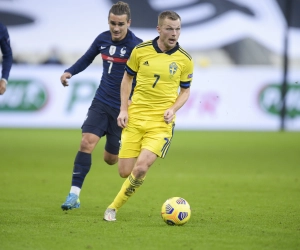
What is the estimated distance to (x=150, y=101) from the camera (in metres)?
7.74

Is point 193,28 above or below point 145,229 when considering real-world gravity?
above

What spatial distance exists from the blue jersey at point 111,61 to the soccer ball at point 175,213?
189 cm

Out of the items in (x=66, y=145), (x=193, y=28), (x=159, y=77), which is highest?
(x=193, y=28)

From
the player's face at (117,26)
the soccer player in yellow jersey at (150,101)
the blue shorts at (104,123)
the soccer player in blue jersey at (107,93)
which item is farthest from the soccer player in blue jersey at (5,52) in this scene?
the soccer player in yellow jersey at (150,101)

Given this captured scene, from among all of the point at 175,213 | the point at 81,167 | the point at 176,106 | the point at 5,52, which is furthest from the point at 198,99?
the point at 175,213

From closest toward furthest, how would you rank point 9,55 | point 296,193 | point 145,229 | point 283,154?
1. point 145,229
2. point 9,55
3. point 296,193
4. point 283,154

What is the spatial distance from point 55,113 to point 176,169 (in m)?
9.73

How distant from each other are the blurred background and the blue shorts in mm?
13634

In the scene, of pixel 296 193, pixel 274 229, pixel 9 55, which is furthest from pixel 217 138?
pixel 274 229

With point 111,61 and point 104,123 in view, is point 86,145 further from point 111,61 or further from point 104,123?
point 111,61

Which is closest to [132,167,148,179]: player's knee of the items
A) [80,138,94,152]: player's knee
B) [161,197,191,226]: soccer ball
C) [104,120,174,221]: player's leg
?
[104,120,174,221]: player's leg

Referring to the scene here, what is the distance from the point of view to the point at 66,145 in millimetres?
17953

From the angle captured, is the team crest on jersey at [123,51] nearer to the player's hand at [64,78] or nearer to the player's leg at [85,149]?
the player's hand at [64,78]

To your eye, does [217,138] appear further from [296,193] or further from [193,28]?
[296,193]
